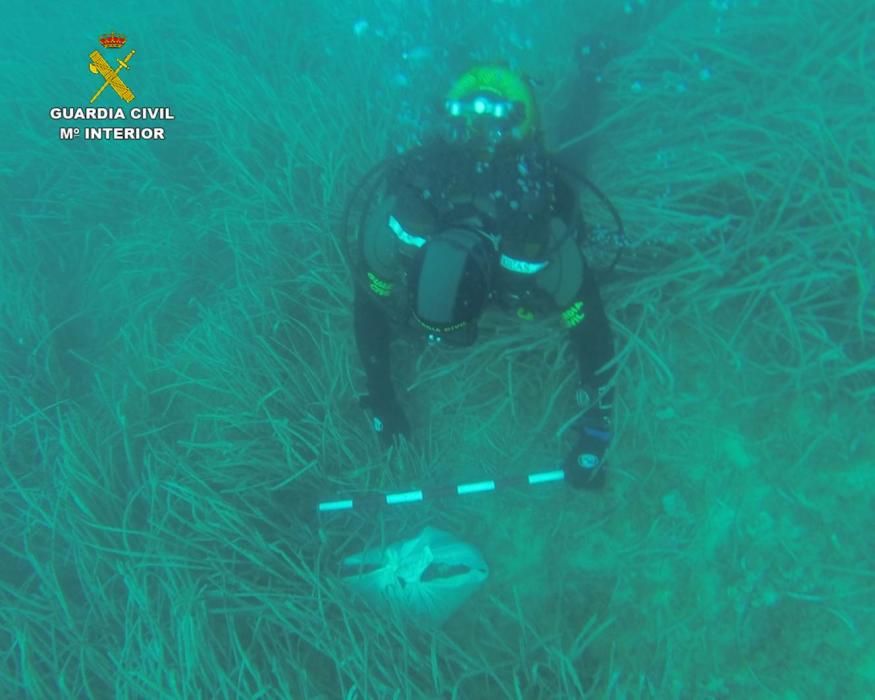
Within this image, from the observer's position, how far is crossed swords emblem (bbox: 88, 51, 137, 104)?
468 cm

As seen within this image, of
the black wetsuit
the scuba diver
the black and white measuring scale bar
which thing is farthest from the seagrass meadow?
the black wetsuit

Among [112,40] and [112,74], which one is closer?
[112,74]

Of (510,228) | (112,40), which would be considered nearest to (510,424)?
(510,228)

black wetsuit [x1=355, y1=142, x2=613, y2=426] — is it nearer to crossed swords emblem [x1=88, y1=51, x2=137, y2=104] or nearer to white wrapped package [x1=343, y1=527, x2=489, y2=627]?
white wrapped package [x1=343, y1=527, x2=489, y2=627]

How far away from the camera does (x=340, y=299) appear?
121 inches

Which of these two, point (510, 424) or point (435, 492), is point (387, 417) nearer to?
point (435, 492)

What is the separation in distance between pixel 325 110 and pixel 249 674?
3.28 m

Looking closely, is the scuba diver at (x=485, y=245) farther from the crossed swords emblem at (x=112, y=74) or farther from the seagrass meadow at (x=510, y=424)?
the crossed swords emblem at (x=112, y=74)

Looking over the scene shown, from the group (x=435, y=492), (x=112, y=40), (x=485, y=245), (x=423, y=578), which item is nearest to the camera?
(x=485, y=245)

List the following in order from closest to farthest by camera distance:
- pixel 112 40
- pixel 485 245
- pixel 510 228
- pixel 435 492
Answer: pixel 485 245 < pixel 510 228 < pixel 435 492 < pixel 112 40

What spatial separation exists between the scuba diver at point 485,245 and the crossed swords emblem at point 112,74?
3569mm

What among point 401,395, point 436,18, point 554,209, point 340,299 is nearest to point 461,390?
point 401,395

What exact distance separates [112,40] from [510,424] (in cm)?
510

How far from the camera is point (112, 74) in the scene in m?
4.82
